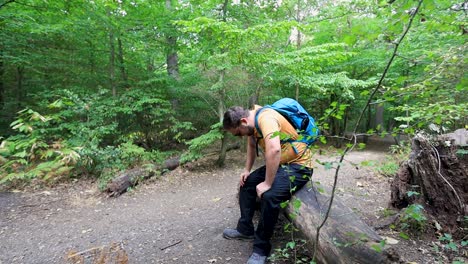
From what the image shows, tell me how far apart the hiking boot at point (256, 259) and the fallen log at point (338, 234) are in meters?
0.44

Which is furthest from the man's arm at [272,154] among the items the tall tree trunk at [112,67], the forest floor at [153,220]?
the tall tree trunk at [112,67]

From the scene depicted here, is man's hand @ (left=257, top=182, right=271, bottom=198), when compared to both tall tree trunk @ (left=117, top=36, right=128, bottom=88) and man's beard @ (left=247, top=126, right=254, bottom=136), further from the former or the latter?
tall tree trunk @ (left=117, top=36, right=128, bottom=88)

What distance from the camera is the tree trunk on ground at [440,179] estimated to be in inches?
115

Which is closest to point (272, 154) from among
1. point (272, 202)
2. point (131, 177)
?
point (272, 202)

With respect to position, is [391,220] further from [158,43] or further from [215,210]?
[158,43]

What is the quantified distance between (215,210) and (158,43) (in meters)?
5.74

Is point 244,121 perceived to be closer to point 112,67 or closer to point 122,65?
point 122,65

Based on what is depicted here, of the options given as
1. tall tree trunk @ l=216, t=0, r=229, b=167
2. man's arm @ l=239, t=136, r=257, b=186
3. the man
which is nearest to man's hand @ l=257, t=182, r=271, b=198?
the man

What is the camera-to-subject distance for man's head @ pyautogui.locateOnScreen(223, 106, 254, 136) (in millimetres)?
2623

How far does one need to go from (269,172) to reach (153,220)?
2.34 meters

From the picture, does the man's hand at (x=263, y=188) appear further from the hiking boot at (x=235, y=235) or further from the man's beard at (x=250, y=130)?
→ the hiking boot at (x=235, y=235)

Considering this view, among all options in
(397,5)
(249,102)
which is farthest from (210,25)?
(397,5)

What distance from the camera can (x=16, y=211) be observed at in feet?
14.2

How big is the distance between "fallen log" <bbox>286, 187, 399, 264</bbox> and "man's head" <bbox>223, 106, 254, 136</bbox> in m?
0.84
